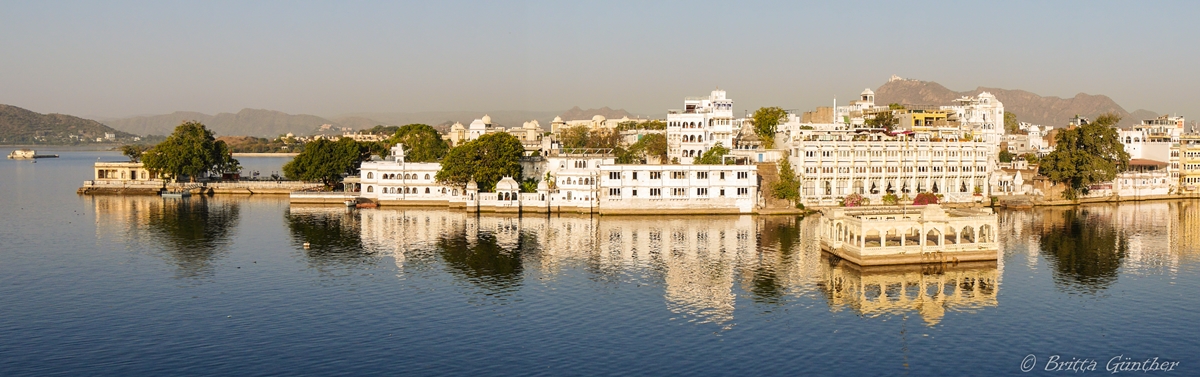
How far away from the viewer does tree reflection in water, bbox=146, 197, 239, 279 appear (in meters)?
52.1

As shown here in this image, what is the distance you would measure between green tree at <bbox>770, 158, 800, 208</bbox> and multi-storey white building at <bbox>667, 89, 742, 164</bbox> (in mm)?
10028

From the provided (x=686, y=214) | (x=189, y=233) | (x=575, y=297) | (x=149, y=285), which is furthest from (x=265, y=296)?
(x=686, y=214)

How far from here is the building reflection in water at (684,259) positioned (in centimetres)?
4225

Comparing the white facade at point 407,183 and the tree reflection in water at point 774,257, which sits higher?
the white facade at point 407,183

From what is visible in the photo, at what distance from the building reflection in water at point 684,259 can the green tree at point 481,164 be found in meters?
5.94

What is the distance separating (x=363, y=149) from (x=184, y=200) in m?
17.5

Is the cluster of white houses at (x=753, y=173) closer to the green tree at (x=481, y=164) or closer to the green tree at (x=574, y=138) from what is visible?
the green tree at (x=481, y=164)

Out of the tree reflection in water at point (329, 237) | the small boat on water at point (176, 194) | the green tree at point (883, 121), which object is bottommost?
the tree reflection in water at point (329, 237)

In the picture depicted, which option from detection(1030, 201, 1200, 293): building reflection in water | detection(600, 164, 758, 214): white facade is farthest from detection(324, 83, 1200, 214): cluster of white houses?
detection(1030, 201, 1200, 293): building reflection in water

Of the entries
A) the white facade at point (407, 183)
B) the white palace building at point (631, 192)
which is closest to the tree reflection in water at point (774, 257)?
the white palace building at point (631, 192)

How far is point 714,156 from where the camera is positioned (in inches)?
3130

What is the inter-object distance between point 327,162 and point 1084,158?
6698cm

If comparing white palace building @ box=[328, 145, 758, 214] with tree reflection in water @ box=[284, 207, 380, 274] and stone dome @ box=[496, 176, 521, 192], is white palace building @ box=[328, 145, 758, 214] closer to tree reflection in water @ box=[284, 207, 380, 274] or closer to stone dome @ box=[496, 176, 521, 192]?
stone dome @ box=[496, 176, 521, 192]

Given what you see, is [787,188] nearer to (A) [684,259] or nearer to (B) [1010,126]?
(A) [684,259]
